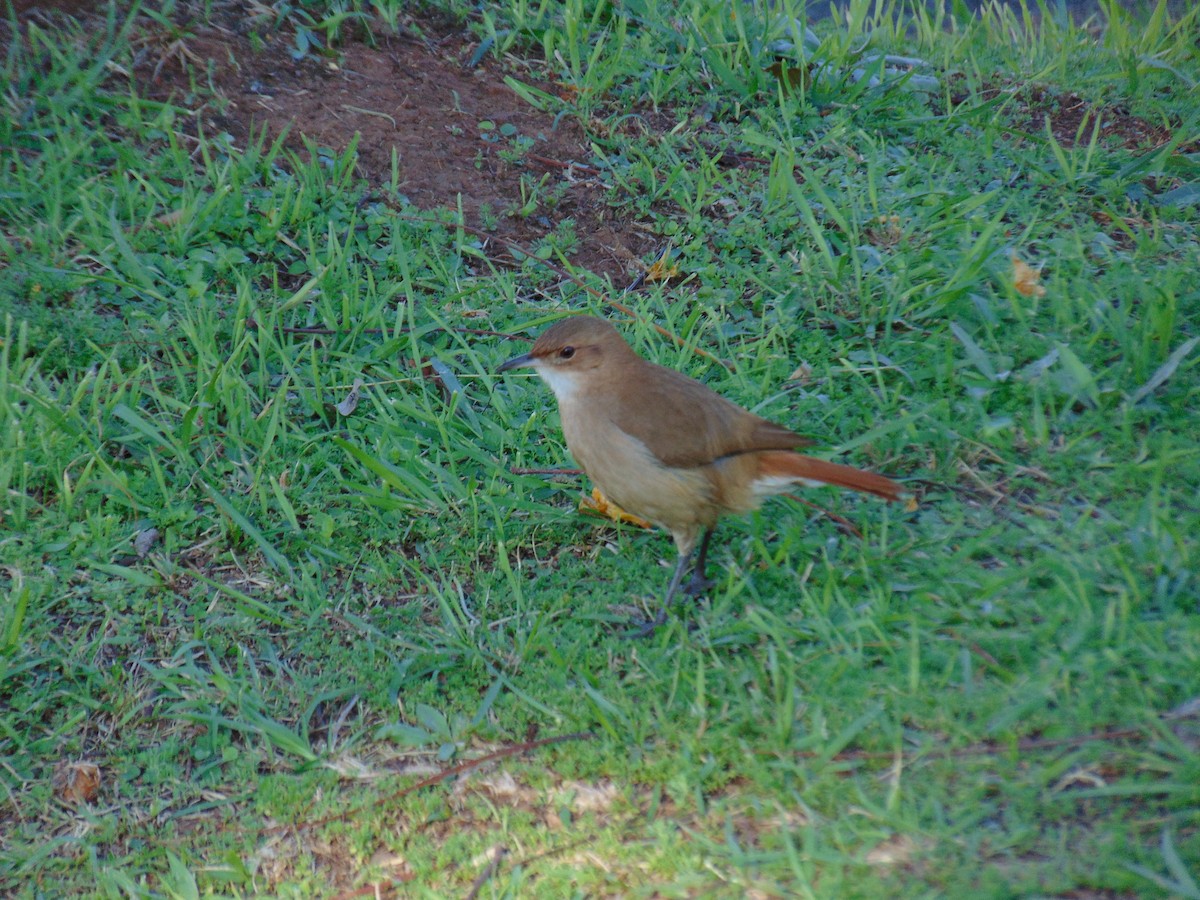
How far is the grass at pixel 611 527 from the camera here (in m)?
3.22

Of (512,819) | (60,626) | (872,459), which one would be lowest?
(60,626)

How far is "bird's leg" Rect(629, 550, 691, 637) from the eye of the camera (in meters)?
3.97

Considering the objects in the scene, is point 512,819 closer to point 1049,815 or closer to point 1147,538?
point 1049,815

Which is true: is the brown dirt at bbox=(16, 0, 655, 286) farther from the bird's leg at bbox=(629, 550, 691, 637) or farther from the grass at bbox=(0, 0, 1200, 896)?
the bird's leg at bbox=(629, 550, 691, 637)

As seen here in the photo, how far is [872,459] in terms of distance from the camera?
4.52 m

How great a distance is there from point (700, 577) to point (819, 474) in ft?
1.96

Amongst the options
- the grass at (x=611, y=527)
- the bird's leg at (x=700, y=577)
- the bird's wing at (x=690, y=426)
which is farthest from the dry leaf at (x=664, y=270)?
the bird's leg at (x=700, y=577)

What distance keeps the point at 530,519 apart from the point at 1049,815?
222 cm

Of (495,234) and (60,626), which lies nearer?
(60,626)

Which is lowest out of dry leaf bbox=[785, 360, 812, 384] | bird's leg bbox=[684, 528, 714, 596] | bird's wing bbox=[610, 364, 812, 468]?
bird's leg bbox=[684, 528, 714, 596]

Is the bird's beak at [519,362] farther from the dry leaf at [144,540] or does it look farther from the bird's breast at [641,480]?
Result: the dry leaf at [144,540]

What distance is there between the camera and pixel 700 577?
423cm

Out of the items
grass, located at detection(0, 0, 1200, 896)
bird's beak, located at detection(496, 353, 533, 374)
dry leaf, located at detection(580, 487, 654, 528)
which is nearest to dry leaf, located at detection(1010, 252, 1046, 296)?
grass, located at detection(0, 0, 1200, 896)

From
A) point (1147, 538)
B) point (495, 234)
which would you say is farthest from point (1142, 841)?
point (495, 234)
